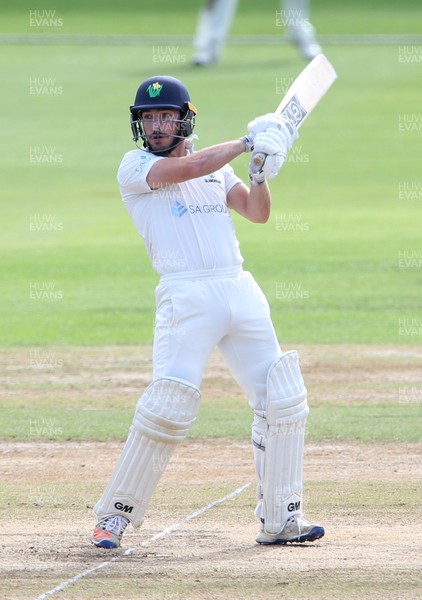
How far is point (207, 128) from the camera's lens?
2673 centimetres

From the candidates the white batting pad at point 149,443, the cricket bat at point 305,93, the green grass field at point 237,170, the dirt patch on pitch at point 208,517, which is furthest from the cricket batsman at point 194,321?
the green grass field at point 237,170

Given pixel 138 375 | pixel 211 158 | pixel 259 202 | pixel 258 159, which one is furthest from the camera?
pixel 138 375

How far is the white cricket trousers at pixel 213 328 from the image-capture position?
20.5ft

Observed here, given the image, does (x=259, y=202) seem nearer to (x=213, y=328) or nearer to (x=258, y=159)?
(x=258, y=159)

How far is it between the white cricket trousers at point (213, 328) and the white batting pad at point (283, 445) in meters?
0.09

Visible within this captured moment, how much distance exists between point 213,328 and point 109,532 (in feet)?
3.51

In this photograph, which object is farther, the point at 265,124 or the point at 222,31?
the point at 222,31

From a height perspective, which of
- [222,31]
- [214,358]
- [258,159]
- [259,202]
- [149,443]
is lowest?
[149,443]

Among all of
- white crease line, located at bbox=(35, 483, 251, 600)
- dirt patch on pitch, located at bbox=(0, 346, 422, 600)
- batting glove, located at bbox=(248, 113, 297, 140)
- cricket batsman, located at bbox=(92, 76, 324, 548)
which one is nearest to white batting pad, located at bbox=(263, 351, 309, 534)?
cricket batsman, located at bbox=(92, 76, 324, 548)

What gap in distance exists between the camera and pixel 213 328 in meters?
6.28

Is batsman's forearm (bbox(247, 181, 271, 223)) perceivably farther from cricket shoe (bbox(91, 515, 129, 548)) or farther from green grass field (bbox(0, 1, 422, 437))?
green grass field (bbox(0, 1, 422, 437))

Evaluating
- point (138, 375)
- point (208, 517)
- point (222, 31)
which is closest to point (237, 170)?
point (222, 31)

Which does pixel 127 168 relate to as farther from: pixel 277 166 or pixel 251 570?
pixel 251 570

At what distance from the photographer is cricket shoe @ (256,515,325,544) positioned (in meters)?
6.29
